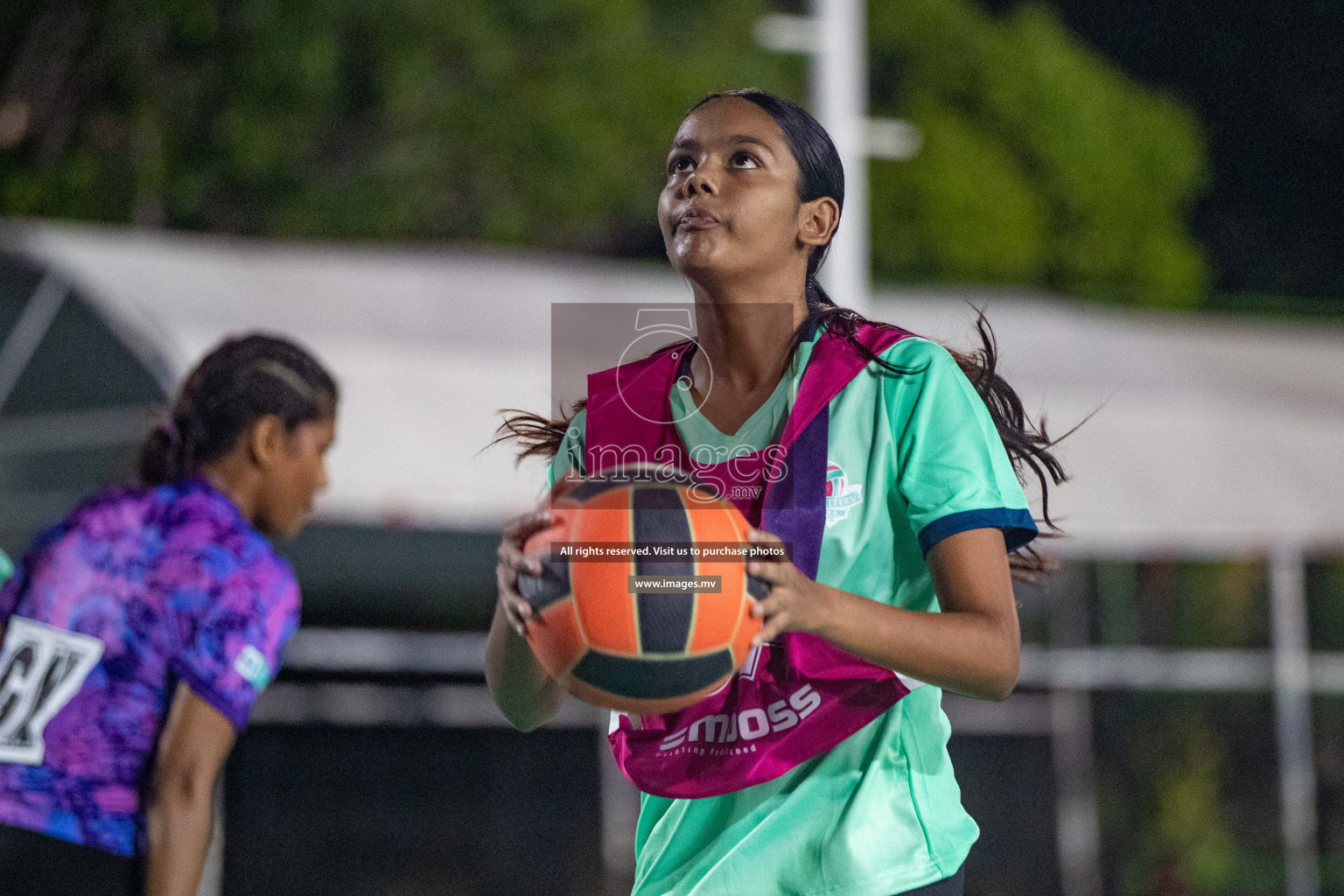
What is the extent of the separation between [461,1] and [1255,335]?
12391 mm

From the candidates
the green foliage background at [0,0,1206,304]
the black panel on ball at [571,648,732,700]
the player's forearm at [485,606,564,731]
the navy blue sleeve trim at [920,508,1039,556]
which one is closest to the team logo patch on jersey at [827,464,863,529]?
the navy blue sleeve trim at [920,508,1039,556]

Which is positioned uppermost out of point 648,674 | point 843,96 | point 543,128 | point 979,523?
point 543,128

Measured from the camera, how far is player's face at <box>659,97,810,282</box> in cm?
217

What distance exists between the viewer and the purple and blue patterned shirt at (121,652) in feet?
9.73

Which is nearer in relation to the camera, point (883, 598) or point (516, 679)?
point (883, 598)

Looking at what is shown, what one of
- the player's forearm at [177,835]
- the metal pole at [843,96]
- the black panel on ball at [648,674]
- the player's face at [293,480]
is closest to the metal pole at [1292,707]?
the metal pole at [843,96]

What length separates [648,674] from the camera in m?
1.93

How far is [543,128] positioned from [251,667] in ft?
64.9

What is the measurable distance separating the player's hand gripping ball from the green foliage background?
13.3 metres

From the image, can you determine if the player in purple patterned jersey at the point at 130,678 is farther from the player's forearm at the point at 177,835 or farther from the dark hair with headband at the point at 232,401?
the dark hair with headband at the point at 232,401

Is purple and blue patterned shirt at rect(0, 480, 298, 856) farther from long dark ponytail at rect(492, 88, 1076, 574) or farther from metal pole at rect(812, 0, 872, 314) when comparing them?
metal pole at rect(812, 0, 872, 314)

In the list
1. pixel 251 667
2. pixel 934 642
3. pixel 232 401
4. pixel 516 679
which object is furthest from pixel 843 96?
pixel 934 642

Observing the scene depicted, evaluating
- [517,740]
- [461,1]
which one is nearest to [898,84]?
[461,1]

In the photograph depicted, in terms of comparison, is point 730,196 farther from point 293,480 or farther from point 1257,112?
point 1257,112
